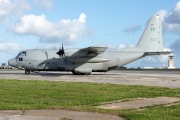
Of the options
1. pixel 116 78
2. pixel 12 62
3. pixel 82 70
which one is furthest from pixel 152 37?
pixel 12 62

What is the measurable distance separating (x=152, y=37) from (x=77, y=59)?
11648 mm

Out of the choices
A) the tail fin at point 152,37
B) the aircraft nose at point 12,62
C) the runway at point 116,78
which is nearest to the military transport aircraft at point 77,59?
the aircraft nose at point 12,62

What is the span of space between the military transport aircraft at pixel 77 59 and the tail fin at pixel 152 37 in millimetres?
711

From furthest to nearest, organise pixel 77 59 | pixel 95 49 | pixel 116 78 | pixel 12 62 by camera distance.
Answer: pixel 12 62 → pixel 77 59 → pixel 95 49 → pixel 116 78

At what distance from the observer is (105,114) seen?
977cm

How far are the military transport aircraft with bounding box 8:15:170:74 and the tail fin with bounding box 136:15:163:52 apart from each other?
28.0 inches

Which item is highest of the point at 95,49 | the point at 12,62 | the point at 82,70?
the point at 95,49

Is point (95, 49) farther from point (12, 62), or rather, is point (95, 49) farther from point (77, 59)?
point (12, 62)

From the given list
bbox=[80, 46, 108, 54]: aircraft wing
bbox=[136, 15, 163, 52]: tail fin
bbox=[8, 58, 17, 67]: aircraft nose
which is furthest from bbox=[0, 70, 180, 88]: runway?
bbox=[136, 15, 163, 52]: tail fin

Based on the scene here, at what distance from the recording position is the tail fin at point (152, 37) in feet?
147

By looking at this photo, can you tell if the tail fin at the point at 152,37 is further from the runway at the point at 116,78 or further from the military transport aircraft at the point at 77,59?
the runway at the point at 116,78

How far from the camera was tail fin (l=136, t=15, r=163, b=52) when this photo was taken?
44.8 meters

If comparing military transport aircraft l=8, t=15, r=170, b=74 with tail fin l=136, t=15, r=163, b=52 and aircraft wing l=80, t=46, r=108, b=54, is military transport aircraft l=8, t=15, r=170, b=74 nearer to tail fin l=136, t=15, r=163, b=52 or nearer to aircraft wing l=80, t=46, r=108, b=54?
aircraft wing l=80, t=46, r=108, b=54

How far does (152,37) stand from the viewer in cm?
4516
